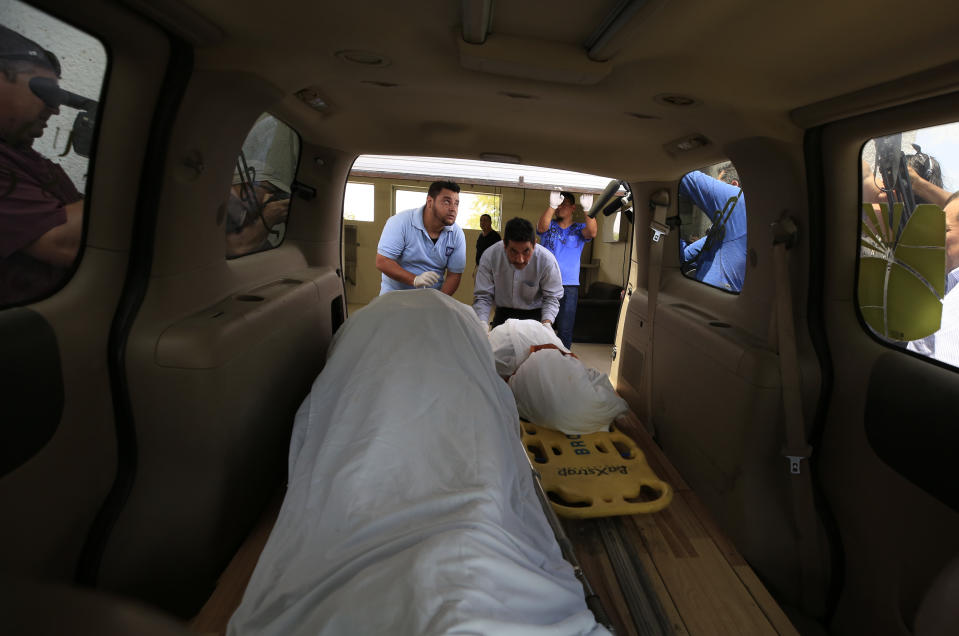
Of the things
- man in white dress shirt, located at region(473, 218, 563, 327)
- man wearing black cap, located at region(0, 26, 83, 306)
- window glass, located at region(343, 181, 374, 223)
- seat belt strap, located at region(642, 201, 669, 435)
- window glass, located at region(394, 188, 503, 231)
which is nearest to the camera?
man wearing black cap, located at region(0, 26, 83, 306)

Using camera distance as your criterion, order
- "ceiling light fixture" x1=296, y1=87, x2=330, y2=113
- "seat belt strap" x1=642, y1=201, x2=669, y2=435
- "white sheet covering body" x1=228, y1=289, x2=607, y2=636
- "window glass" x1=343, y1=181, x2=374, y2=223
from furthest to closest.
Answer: "window glass" x1=343, y1=181, x2=374, y2=223 → "seat belt strap" x1=642, y1=201, x2=669, y2=435 → "ceiling light fixture" x1=296, y1=87, x2=330, y2=113 → "white sheet covering body" x1=228, y1=289, x2=607, y2=636

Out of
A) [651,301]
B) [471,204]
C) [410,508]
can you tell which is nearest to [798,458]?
[651,301]

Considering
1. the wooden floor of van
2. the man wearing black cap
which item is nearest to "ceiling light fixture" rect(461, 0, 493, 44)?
the man wearing black cap

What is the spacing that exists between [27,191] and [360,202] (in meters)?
8.04

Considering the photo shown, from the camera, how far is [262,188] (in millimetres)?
2477

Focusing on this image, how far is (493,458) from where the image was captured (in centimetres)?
134

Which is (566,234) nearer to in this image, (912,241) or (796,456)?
(912,241)

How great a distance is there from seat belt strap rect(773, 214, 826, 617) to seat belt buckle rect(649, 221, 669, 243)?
106 cm

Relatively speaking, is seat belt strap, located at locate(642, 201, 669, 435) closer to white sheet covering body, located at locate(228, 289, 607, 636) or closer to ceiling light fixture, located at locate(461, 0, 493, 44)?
white sheet covering body, located at locate(228, 289, 607, 636)

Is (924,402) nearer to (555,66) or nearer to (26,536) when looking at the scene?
(555,66)

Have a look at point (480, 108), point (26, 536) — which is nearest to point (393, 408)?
point (26, 536)

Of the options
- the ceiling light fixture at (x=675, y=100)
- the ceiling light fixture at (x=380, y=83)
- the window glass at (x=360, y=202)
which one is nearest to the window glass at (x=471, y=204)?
the window glass at (x=360, y=202)

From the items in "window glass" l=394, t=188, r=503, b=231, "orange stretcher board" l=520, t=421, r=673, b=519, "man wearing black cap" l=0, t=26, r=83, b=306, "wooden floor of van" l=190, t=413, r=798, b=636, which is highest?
"window glass" l=394, t=188, r=503, b=231

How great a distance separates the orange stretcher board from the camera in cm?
182
